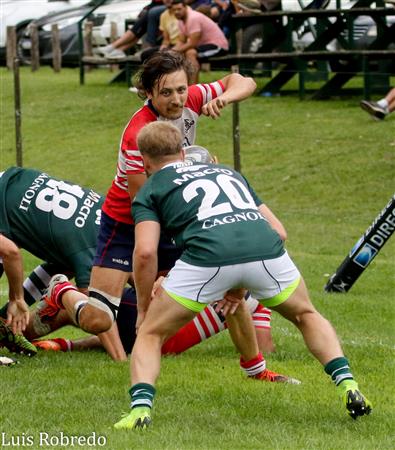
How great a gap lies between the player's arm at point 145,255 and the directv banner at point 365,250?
5024mm

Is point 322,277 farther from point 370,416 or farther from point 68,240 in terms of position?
point 370,416

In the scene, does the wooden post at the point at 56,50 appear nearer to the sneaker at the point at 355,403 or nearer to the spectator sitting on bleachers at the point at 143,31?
the spectator sitting on bleachers at the point at 143,31

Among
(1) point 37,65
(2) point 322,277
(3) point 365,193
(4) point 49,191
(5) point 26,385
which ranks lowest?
(1) point 37,65

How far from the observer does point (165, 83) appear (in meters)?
7.08

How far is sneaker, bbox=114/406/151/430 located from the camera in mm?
5777

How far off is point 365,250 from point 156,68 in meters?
4.29

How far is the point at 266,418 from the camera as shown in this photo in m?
6.18

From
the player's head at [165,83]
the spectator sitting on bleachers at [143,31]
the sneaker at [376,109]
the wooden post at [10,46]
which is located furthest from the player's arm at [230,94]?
the wooden post at [10,46]

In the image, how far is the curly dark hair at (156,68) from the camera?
7.09 meters

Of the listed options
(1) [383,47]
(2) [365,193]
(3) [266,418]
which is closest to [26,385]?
(3) [266,418]

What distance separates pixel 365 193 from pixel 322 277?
5.00 meters

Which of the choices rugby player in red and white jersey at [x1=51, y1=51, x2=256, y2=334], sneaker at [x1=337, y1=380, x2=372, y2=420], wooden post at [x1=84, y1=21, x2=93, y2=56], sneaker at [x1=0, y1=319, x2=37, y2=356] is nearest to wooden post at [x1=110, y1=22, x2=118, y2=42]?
wooden post at [x1=84, y1=21, x2=93, y2=56]

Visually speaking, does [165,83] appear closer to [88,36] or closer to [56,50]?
[88,36]

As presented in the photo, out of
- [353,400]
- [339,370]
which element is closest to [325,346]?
[339,370]
